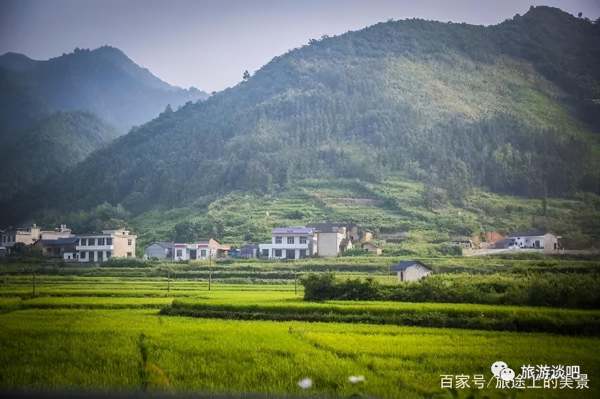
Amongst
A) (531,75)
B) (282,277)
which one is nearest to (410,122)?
(531,75)

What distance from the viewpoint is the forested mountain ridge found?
4194 centimetres

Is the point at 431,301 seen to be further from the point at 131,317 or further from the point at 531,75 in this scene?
the point at 531,75

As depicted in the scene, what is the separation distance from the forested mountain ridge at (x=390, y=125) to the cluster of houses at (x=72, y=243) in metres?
1.71

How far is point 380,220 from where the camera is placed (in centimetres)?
3391

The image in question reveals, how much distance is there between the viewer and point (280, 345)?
916 cm

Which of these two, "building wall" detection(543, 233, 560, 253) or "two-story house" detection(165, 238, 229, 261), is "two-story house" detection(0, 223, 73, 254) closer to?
"two-story house" detection(165, 238, 229, 261)

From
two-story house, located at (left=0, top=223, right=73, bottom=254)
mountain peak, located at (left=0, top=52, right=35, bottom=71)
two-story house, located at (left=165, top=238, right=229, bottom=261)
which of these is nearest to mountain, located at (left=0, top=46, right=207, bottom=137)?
mountain peak, located at (left=0, top=52, right=35, bottom=71)

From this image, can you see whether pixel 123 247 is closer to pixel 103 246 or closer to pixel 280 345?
pixel 103 246

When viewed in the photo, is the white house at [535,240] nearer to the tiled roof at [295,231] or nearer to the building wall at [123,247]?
the tiled roof at [295,231]

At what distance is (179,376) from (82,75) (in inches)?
496

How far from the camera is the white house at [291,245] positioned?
2731 cm

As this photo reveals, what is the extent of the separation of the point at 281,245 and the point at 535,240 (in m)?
10.8

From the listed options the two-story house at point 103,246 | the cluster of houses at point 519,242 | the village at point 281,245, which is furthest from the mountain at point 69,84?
the cluster of houses at point 519,242

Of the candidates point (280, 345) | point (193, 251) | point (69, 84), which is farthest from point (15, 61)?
point (193, 251)
